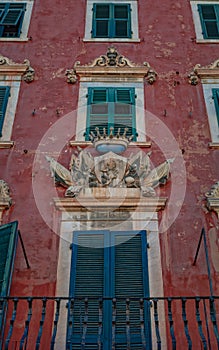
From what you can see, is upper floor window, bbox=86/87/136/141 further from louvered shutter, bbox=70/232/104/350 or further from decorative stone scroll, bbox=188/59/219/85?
louvered shutter, bbox=70/232/104/350

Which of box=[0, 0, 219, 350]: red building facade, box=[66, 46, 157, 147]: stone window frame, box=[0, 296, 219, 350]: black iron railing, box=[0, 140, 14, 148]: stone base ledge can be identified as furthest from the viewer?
A: box=[66, 46, 157, 147]: stone window frame

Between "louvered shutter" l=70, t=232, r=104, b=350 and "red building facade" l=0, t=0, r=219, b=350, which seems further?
"red building facade" l=0, t=0, r=219, b=350

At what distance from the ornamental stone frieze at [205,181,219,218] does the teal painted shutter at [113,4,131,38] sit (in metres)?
5.26

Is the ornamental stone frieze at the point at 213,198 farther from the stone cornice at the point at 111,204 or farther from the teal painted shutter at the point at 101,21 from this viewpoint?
the teal painted shutter at the point at 101,21

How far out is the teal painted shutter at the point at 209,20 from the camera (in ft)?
43.8

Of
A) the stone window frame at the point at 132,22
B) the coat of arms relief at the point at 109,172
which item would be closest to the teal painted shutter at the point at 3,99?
the coat of arms relief at the point at 109,172

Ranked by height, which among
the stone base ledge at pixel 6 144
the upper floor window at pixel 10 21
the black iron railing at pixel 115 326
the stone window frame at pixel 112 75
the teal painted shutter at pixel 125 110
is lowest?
the black iron railing at pixel 115 326

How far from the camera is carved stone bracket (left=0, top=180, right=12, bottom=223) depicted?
9562mm

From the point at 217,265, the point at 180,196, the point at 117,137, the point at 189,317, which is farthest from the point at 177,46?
the point at 189,317

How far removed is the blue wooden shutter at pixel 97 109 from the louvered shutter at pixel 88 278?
9.09ft

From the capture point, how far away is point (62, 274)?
862cm

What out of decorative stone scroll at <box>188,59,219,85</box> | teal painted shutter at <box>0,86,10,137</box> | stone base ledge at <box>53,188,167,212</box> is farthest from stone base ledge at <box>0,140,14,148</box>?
decorative stone scroll at <box>188,59,219,85</box>

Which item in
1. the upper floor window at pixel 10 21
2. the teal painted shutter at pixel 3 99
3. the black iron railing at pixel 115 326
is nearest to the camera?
the black iron railing at pixel 115 326

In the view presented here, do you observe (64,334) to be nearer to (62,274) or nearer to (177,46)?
(62,274)
